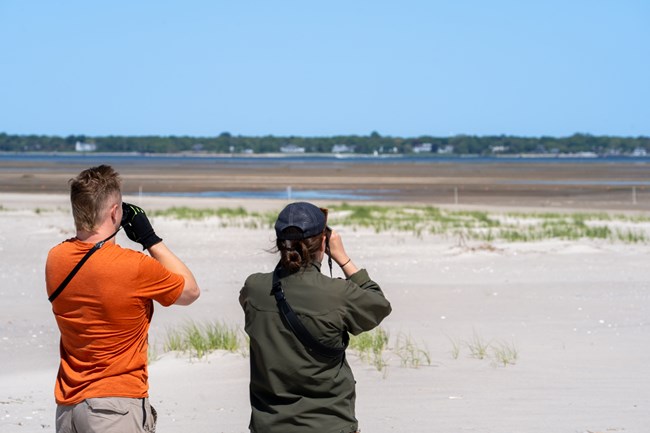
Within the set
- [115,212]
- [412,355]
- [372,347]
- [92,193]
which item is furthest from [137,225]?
[372,347]

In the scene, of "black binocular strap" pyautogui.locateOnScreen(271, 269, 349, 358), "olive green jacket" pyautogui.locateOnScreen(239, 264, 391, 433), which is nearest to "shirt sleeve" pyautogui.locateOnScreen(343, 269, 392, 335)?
"olive green jacket" pyautogui.locateOnScreen(239, 264, 391, 433)

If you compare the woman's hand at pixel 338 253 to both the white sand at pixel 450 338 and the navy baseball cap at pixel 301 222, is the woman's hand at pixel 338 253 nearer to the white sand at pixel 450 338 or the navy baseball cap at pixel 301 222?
the navy baseball cap at pixel 301 222

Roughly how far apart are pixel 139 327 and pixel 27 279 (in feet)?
37.3

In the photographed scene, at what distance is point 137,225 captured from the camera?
372cm

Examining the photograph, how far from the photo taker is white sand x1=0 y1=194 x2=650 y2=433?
6.59 meters

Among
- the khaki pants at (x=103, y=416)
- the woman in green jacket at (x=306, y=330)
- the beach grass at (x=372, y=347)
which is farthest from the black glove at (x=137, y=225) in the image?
the beach grass at (x=372, y=347)

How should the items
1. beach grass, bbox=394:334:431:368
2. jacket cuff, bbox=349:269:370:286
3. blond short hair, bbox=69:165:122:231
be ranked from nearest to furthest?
blond short hair, bbox=69:165:122:231
jacket cuff, bbox=349:269:370:286
beach grass, bbox=394:334:431:368

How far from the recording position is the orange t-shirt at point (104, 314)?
3578mm

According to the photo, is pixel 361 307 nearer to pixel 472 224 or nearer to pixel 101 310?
pixel 101 310

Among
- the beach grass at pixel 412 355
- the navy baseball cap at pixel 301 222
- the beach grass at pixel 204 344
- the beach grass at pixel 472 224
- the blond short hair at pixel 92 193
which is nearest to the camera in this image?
the blond short hair at pixel 92 193

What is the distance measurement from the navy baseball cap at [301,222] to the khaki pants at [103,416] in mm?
791

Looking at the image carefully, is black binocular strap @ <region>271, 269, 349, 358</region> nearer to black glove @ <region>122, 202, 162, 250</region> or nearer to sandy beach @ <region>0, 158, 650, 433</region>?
black glove @ <region>122, 202, 162, 250</region>

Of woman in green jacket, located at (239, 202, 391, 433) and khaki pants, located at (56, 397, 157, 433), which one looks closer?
khaki pants, located at (56, 397, 157, 433)

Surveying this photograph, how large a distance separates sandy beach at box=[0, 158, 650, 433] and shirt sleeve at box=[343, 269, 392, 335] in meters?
2.67
